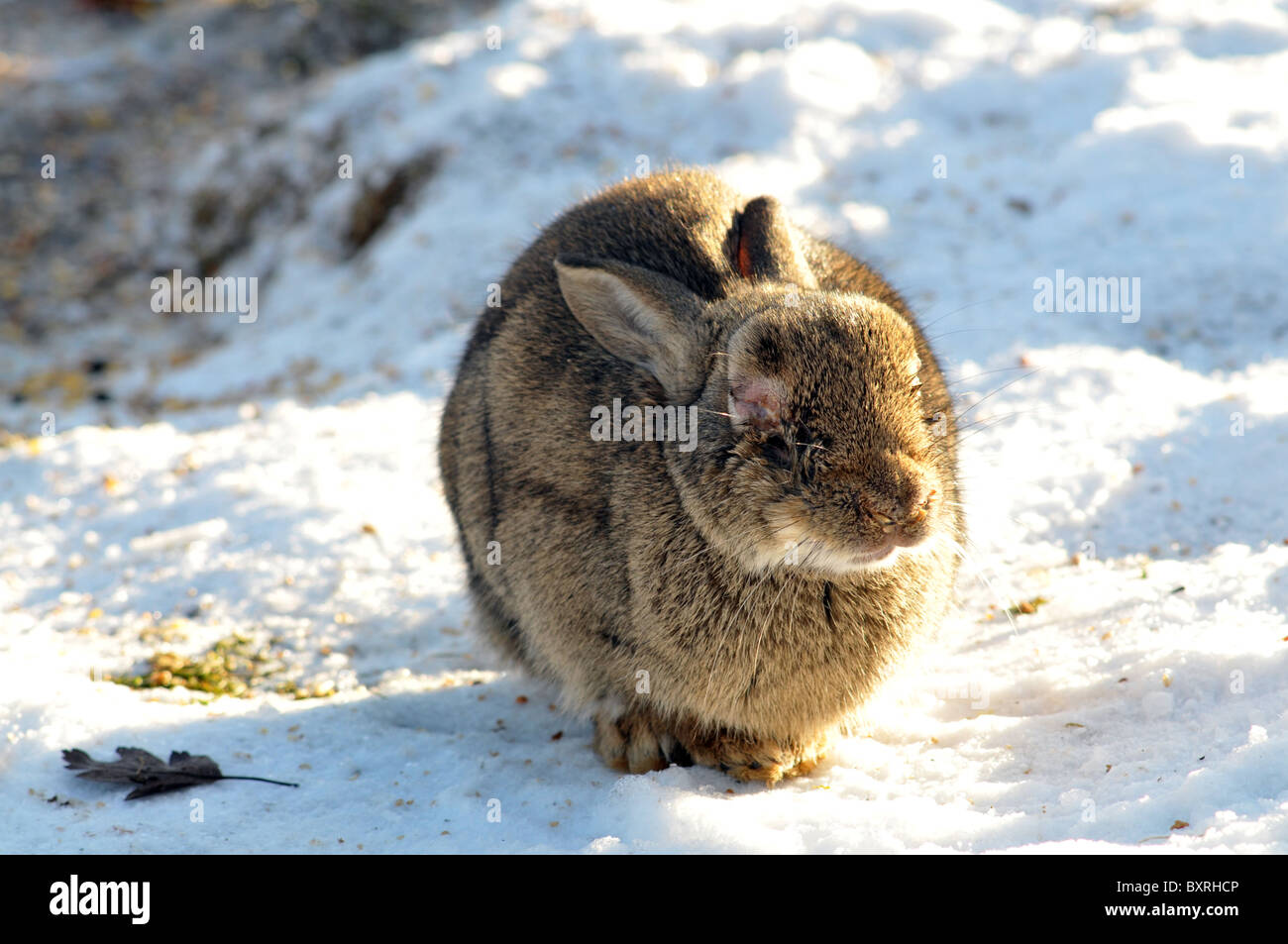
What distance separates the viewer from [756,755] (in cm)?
464

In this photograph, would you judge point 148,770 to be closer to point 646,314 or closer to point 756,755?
point 756,755

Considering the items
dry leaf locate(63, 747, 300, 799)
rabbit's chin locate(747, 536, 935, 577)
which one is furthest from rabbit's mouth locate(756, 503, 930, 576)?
dry leaf locate(63, 747, 300, 799)

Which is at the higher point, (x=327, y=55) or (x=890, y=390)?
(x=327, y=55)

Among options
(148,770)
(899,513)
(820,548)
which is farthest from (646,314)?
(148,770)

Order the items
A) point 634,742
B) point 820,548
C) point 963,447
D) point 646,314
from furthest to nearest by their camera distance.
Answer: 1. point 963,447
2. point 634,742
3. point 646,314
4. point 820,548

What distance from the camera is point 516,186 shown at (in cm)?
1033

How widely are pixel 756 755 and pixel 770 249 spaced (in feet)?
6.40

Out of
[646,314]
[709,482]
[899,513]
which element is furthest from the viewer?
[646,314]

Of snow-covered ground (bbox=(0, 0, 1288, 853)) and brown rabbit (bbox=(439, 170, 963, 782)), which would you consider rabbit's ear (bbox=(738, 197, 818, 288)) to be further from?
snow-covered ground (bbox=(0, 0, 1288, 853))

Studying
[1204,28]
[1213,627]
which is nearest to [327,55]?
[1204,28]
